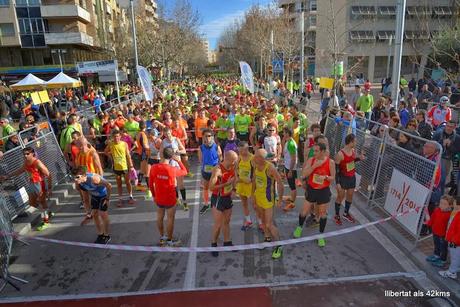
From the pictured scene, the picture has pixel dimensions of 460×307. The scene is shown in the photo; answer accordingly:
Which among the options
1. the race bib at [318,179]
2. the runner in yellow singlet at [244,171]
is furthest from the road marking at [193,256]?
the race bib at [318,179]

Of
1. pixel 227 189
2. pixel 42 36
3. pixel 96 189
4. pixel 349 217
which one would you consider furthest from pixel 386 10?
pixel 96 189

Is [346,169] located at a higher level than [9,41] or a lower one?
lower

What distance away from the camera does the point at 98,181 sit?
19.6 ft

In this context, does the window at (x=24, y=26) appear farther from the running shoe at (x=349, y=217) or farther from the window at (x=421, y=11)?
the running shoe at (x=349, y=217)

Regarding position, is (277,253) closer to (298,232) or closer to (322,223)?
(298,232)

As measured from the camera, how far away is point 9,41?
43.5 m

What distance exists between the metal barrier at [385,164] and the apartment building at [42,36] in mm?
39873

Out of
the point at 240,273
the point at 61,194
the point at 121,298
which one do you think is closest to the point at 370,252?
the point at 240,273

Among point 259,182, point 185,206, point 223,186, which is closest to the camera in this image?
point 223,186

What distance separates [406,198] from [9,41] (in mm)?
50712

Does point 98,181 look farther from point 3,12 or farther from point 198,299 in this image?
point 3,12

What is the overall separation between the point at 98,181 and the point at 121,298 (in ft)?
6.80

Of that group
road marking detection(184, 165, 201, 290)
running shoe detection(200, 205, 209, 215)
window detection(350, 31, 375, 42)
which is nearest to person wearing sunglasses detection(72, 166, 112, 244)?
road marking detection(184, 165, 201, 290)

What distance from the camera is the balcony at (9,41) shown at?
4341 centimetres
